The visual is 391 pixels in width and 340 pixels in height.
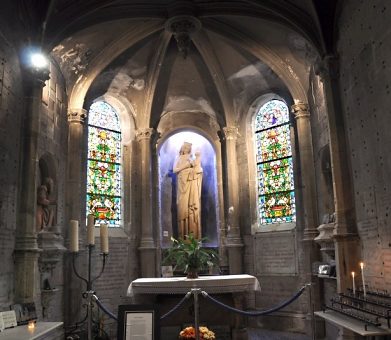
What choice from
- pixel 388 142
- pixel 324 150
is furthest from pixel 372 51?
pixel 324 150

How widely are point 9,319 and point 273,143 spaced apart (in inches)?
336

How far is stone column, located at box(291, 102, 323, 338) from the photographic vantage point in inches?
422

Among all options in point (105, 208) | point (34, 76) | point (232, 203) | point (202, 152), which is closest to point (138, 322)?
point (34, 76)

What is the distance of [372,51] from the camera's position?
723cm

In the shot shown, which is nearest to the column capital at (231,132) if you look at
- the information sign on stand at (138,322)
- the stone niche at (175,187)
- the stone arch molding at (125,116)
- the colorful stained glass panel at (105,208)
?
the stone niche at (175,187)

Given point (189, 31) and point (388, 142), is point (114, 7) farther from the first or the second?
point (388, 142)

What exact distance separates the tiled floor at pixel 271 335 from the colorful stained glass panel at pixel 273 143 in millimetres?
4677

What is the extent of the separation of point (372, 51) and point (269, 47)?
14.9 feet

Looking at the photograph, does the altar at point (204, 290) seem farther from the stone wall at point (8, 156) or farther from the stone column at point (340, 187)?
the stone wall at point (8, 156)

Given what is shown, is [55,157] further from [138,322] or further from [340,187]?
[340,187]

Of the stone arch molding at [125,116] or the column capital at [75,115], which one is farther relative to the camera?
the stone arch molding at [125,116]

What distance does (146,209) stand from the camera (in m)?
12.3

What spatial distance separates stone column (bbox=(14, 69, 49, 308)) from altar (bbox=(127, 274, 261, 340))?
2.09 m

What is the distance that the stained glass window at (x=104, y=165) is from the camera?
11.9m
